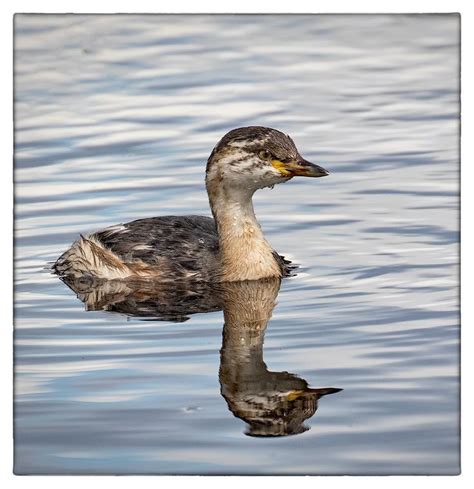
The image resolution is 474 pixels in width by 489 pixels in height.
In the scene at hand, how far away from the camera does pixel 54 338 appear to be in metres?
13.9

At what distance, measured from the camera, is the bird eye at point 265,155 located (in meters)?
15.6

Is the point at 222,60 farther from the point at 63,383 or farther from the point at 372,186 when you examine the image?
the point at 63,383

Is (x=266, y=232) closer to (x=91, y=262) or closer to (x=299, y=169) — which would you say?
(x=299, y=169)

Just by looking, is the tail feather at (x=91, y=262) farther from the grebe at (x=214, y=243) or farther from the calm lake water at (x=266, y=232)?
the calm lake water at (x=266, y=232)

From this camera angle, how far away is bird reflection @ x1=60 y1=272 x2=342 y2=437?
1241 cm

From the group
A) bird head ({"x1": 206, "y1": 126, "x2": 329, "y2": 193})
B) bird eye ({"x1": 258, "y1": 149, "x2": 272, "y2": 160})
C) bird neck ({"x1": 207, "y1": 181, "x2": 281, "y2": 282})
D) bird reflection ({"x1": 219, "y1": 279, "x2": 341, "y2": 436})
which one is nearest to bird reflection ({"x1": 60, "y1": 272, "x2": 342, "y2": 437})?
bird reflection ({"x1": 219, "y1": 279, "x2": 341, "y2": 436})

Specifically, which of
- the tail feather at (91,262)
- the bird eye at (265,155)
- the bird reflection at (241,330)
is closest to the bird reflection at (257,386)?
the bird reflection at (241,330)

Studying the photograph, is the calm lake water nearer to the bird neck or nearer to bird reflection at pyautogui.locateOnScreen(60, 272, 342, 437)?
bird reflection at pyautogui.locateOnScreen(60, 272, 342, 437)

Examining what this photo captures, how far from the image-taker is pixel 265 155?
1563 cm

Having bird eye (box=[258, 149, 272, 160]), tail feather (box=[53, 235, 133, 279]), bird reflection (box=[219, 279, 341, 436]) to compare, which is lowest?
bird reflection (box=[219, 279, 341, 436])

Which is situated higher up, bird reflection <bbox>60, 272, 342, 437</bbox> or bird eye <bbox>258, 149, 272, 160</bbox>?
bird eye <bbox>258, 149, 272, 160</bbox>

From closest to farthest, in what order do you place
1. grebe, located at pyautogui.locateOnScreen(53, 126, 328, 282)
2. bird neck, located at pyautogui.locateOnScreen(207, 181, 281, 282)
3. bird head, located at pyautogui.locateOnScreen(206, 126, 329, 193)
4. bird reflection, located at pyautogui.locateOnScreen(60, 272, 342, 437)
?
bird reflection, located at pyautogui.locateOnScreen(60, 272, 342, 437)
bird head, located at pyautogui.locateOnScreen(206, 126, 329, 193)
grebe, located at pyautogui.locateOnScreen(53, 126, 328, 282)
bird neck, located at pyautogui.locateOnScreen(207, 181, 281, 282)

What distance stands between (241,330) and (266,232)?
8.58ft

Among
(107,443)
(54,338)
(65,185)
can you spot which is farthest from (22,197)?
(107,443)
